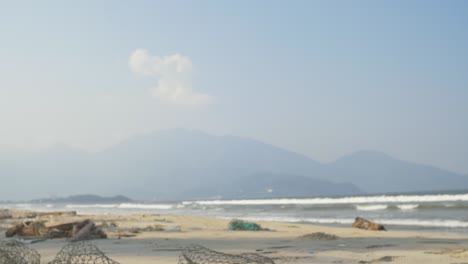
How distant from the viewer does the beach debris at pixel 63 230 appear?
13539 millimetres

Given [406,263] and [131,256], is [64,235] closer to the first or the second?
[131,256]

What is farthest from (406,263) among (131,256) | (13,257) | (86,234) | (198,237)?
(86,234)

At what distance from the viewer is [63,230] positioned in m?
13.9

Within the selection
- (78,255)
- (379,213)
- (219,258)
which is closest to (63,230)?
(78,255)

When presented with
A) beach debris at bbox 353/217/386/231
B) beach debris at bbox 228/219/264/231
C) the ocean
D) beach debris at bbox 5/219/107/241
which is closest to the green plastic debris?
beach debris at bbox 228/219/264/231

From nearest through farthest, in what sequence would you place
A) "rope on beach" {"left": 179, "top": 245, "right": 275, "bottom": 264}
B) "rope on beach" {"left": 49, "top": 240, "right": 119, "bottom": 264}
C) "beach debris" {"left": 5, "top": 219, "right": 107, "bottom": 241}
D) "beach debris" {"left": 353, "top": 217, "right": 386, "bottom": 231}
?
1. "rope on beach" {"left": 49, "top": 240, "right": 119, "bottom": 264}
2. "rope on beach" {"left": 179, "top": 245, "right": 275, "bottom": 264}
3. "beach debris" {"left": 5, "top": 219, "right": 107, "bottom": 241}
4. "beach debris" {"left": 353, "top": 217, "right": 386, "bottom": 231}

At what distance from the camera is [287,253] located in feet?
32.8

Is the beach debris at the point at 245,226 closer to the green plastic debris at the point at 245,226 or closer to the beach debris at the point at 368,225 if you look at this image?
the green plastic debris at the point at 245,226

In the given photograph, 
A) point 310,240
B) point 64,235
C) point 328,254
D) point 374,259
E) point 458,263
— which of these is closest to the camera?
point 458,263

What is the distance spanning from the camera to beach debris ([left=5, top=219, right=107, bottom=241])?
44.4ft

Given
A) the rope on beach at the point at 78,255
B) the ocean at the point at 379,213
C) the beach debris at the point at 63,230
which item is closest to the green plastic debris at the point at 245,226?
the beach debris at the point at 63,230

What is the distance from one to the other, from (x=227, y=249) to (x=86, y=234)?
4138mm

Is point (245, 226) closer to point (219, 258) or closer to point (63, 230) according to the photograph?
point (63, 230)

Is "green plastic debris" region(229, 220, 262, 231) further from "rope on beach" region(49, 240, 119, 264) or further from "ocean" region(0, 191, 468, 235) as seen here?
"rope on beach" region(49, 240, 119, 264)
